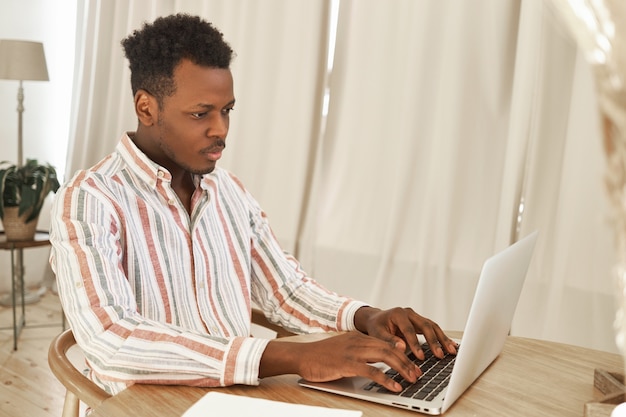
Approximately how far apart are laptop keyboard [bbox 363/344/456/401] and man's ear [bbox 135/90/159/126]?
72 centimetres

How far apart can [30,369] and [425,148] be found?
6.30 ft

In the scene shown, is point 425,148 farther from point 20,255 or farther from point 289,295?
point 20,255

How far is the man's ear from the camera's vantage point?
167cm

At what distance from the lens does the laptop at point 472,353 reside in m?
1.07

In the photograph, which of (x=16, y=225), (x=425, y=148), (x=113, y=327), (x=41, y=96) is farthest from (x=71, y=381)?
(x=41, y=96)

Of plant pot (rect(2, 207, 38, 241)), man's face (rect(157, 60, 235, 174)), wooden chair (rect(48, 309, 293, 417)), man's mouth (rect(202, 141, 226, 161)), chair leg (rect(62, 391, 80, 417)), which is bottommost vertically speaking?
plant pot (rect(2, 207, 38, 241))

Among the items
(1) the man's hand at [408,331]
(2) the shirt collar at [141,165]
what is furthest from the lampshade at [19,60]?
(1) the man's hand at [408,331]

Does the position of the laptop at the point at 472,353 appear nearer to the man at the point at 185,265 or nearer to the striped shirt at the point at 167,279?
the man at the point at 185,265

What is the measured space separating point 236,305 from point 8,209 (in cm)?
243

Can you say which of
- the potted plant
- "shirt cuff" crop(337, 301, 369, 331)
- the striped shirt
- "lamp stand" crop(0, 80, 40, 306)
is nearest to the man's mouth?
the striped shirt

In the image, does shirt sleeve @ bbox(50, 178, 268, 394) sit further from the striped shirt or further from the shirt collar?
the shirt collar

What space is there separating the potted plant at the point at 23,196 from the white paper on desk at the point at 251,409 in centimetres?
292

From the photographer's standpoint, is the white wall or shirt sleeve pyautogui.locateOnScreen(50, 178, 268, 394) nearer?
shirt sleeve pyautogui.locateOnScreen(50, 178, 268, 394)

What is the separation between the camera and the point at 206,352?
4.10 feet
